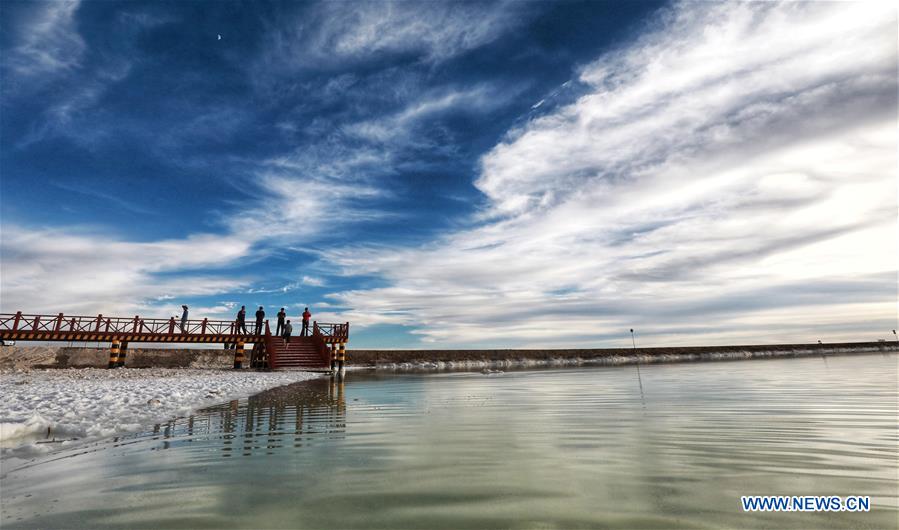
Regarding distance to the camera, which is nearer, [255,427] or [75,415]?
[255,427]

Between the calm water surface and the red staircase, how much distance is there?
2000 cm

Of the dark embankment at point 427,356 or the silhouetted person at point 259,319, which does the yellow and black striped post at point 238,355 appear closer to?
the silhouetted person at point 259,319

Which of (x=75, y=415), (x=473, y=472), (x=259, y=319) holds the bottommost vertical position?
(x=473, y=472)

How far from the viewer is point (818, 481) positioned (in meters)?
2.72

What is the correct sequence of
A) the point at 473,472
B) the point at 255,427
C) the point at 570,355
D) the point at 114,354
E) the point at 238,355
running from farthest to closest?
the point at 570,355 < the point at 238,355 < the point at 114,354 < the point at 255,427 < the point at 473,472

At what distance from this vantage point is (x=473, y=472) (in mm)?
3125

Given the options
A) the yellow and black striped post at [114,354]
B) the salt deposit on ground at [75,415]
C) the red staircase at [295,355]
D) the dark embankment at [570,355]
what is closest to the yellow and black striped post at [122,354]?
the yellow and black striped post at [114,354]

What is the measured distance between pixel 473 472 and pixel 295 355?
24.5 meters

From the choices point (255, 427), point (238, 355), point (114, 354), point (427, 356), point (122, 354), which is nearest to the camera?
Result: point (255, 427)

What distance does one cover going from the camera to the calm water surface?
88.0 inches

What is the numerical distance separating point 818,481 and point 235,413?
24.0ft

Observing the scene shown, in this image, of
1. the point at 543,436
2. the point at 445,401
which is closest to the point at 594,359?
the point at 445,401

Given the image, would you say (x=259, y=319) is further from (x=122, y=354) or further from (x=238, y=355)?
(x=122, y=354)

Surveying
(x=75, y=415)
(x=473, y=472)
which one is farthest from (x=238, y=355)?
(x=473, y=472)
